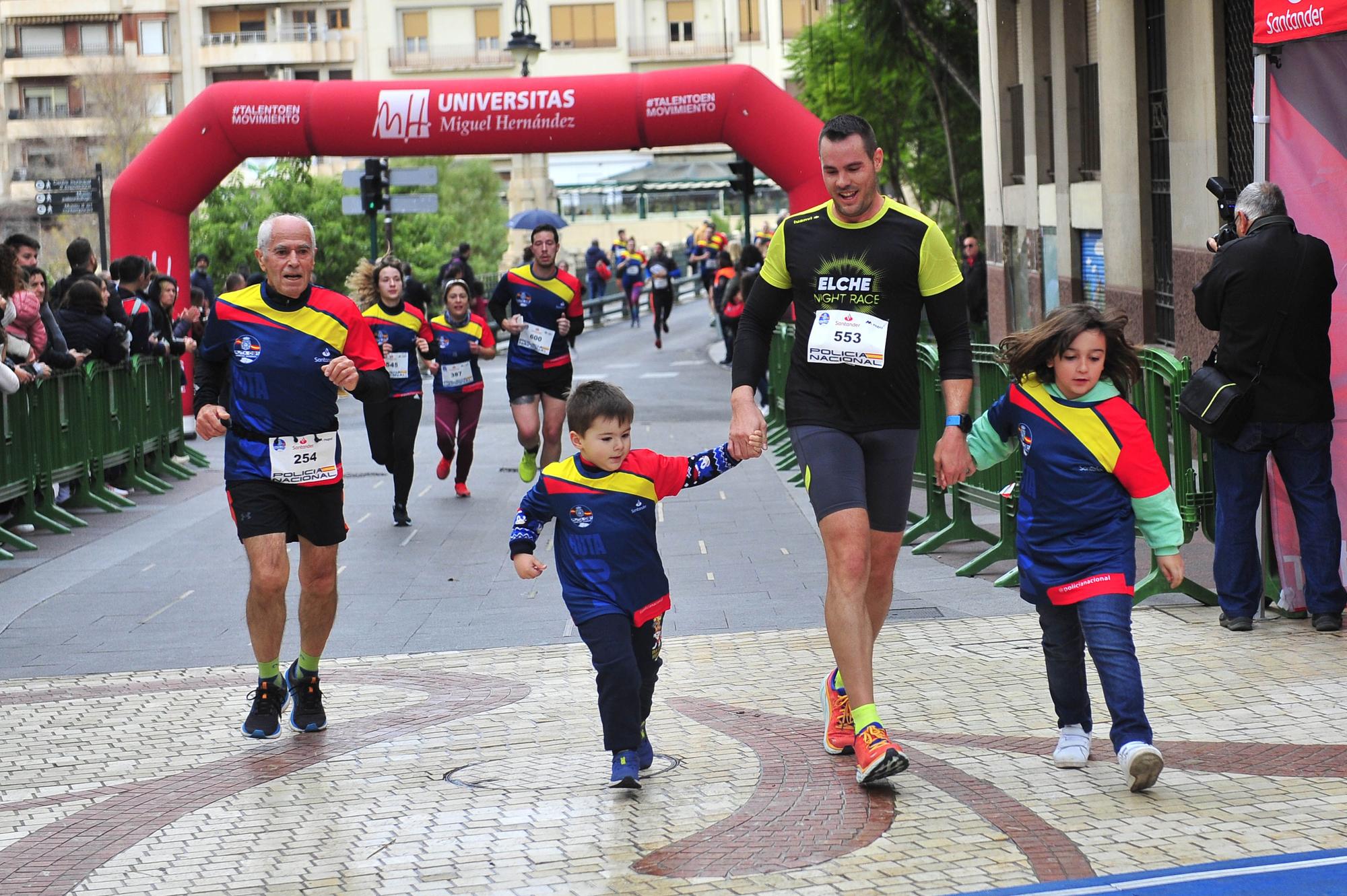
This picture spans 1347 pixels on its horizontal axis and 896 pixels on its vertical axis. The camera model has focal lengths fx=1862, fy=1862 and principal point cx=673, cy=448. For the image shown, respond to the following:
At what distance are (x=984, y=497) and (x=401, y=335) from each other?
4856mm

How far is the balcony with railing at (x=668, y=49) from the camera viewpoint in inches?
3435

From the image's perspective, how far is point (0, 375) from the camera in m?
11.7

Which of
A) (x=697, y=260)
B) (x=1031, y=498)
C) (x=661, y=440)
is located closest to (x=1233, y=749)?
(x=1031, y=498)

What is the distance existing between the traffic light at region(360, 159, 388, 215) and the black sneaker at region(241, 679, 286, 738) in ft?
71.1

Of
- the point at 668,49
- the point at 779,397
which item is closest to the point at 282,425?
the point at 779,397

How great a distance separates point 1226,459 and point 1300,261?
2.98ft

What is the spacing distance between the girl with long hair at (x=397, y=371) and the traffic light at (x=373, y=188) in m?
14.4

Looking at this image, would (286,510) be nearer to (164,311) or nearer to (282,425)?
(282,425)

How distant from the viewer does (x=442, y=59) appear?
86250 mm

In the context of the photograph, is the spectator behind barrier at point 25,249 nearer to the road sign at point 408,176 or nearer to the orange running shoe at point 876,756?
the orange running shoe at point 876,756

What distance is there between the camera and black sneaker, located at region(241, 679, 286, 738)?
6.72m

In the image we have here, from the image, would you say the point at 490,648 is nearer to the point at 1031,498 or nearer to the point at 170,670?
the point at 170,670

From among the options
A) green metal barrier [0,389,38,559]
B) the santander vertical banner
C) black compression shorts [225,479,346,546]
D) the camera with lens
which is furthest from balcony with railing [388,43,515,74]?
black compression shorts [225,479,346,546]

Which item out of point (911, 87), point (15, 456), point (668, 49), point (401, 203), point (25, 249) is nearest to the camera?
point (15, 456)
